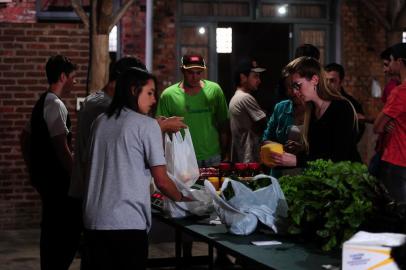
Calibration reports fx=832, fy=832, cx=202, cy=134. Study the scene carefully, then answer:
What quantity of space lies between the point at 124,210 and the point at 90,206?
204mm

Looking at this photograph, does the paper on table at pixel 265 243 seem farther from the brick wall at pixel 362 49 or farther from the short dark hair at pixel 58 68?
the brick wall at pixel 362 49

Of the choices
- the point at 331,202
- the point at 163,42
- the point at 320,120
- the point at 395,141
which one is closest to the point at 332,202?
the point at 331,202

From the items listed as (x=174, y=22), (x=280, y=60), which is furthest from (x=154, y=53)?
(x=280, y=60)

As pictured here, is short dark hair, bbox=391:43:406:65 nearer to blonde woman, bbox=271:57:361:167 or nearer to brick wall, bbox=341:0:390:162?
blonde woman, bbox=271:57:361:167

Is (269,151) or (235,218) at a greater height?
(269,151)

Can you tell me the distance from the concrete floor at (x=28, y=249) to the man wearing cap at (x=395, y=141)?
1919 mm

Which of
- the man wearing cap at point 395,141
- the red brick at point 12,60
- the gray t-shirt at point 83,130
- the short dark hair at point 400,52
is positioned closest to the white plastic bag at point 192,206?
the gray t-shirt at point 83,130

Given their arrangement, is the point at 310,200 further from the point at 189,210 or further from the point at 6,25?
the point at 6,25

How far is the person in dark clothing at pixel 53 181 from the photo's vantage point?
631 centimetres

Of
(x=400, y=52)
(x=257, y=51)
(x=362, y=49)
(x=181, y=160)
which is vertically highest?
(x=257, y=51)

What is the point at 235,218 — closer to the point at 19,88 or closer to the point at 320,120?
the point at 320,120

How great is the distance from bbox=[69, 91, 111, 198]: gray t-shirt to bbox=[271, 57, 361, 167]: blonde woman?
53.4 inches

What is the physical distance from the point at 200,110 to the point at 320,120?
9.19 ft

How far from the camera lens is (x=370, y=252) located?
3.04 meters
